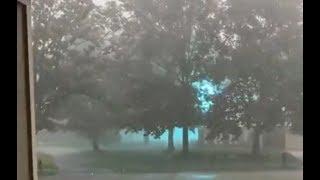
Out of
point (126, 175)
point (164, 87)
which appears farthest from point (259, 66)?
point (126, 175)

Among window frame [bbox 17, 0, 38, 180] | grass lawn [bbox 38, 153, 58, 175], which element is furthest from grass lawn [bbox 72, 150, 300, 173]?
window frame [bbox 17, 0, 38, 180]

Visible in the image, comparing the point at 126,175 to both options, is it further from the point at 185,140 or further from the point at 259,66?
the point at 259,66

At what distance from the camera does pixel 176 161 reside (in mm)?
2223

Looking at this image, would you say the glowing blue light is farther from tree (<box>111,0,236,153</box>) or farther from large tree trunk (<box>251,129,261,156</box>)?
large tree trunk (<box>251,129,261,156</box>)

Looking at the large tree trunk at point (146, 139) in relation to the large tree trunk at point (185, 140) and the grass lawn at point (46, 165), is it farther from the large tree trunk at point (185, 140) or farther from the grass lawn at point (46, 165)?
the grass lawn at point (46, 165)

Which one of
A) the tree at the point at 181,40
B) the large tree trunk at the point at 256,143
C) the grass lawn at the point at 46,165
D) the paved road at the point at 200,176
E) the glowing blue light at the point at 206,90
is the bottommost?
the paved road at the point at 200,176

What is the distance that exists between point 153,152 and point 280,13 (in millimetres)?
1004

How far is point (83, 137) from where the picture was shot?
7.36ft

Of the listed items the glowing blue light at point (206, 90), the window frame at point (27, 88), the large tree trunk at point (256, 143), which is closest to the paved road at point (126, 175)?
the large tree trunk at point (256, 143)

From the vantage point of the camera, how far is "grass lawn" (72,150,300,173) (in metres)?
2.20

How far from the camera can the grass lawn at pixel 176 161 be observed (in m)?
2.20
